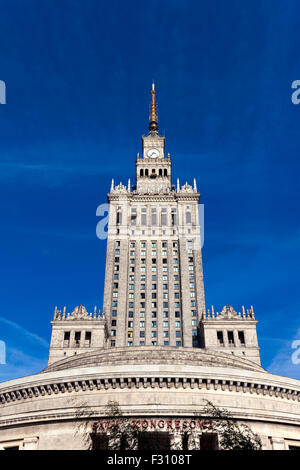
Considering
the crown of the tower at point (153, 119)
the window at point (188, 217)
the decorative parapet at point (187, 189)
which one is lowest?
the window at point (188, 217)

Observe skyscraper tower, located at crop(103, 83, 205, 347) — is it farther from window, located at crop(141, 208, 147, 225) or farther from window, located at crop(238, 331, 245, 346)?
window, located at crop(238, 331, 245, 346)

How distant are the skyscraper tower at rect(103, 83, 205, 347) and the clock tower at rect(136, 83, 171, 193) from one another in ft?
1.29

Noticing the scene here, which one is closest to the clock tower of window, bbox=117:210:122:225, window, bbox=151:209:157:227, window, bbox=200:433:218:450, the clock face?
the clock face

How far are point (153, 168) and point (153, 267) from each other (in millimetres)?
33984

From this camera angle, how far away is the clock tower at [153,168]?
110m

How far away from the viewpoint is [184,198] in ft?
333

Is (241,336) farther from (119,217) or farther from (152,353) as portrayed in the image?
(119,217)

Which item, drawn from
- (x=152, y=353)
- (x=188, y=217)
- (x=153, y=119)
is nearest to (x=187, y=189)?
(x=188, y=217)

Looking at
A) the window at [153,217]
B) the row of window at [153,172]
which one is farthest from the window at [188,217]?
the row of window at [153,172]

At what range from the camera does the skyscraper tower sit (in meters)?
83.4

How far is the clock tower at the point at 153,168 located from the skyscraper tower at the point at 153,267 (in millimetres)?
392

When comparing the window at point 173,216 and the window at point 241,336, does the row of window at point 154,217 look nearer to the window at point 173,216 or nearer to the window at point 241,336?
the window at point 173,216
